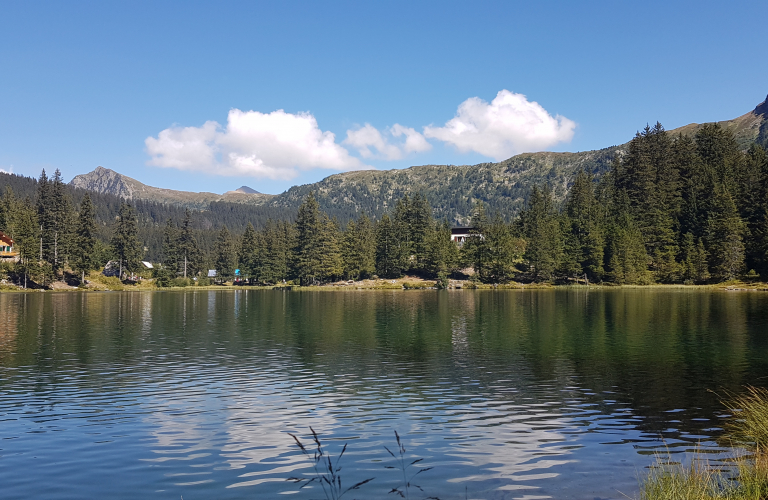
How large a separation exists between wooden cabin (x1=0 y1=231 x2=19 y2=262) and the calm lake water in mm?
121605

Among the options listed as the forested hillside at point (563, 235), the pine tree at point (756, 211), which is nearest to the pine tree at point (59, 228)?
the forested hillside at point (563, 235)

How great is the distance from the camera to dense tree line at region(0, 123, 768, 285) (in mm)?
140375

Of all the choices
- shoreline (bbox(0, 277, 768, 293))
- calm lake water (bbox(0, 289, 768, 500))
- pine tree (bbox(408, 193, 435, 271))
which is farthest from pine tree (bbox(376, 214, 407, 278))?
calm lake water (bbox(0, 289, 768, 500))

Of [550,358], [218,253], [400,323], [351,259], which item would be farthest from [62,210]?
[550,358]

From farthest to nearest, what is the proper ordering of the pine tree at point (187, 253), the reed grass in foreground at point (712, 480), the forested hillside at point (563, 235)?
the pine tree at point (187, 253) → the forested hillside at point (563, 235) → the reed grass in foreground at point (712, 480)

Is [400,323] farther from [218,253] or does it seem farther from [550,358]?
[218,253]

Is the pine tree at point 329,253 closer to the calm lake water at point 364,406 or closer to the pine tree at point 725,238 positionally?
the pine tree at point 725,238

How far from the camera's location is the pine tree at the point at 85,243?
153250 mm

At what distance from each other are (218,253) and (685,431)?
192 meters

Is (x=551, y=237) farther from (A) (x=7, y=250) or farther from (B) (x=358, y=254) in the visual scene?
(A) (x=7, y=250)

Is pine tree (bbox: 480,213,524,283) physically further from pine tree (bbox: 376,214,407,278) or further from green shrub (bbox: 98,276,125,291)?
green shrub (bbox: 98,276,125,291)

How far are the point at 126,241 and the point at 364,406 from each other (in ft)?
521

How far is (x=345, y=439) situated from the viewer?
20281mm

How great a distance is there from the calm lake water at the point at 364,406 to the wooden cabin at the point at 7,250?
12161 cm
